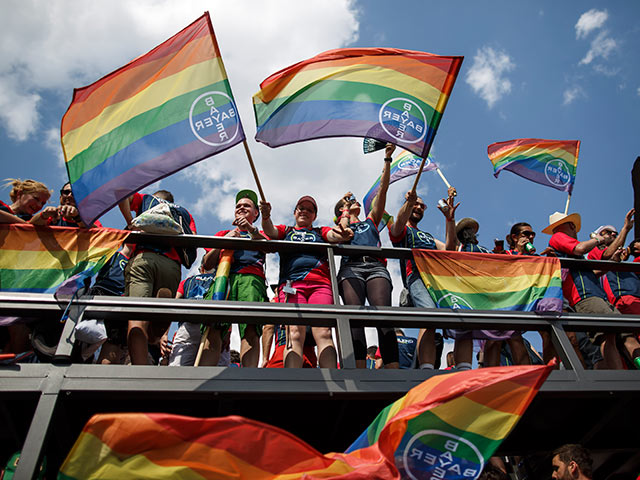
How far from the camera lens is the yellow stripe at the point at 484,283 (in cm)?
481

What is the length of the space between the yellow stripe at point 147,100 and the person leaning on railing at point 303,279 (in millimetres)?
1308

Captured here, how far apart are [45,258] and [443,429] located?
3.51 metres

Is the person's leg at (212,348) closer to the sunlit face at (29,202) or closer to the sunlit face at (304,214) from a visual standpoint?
the sunlit face at (304,214)

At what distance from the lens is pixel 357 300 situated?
4.64 metres

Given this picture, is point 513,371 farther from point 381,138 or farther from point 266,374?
point 381,138

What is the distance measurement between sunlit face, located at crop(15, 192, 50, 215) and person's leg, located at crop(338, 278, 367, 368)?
315 cm

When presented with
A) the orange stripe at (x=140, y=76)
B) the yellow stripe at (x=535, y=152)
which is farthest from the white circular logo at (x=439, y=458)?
the yellow stripe at (x=535, y=152)

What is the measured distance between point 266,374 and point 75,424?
5.50ft

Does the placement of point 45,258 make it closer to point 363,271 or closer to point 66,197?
point 66,197

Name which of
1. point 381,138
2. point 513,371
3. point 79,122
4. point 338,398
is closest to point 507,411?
point 513,371

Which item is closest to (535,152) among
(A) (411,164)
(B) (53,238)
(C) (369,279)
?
(A) (411,164)

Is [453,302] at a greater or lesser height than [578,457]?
→ greater

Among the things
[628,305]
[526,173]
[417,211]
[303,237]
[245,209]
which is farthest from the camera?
[526,173]

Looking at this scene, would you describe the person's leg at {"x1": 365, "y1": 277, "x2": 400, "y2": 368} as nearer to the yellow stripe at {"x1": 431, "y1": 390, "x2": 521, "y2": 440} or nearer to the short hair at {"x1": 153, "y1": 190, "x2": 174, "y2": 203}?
the yellow stripe at {"x1": 431, "y1": 390, "x2": 521, "y2": 440}
